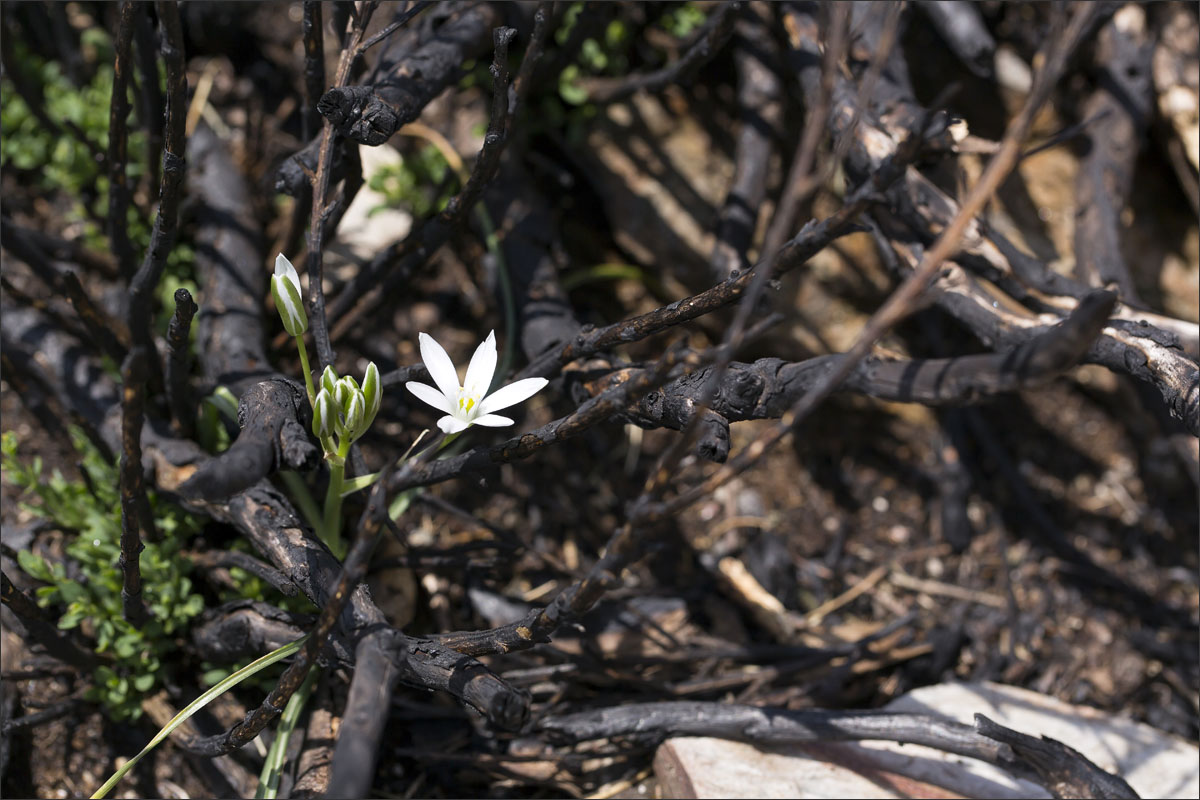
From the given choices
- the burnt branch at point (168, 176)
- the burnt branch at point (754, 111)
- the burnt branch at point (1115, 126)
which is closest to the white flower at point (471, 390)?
the burnt branch at point (168, 176)

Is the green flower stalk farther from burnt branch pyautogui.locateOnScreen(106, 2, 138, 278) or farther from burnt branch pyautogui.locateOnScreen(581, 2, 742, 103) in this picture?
burnt branch pyautogui.locateOnScreen(581, 2, 742, 103)

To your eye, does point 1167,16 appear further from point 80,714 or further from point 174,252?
point 80,714

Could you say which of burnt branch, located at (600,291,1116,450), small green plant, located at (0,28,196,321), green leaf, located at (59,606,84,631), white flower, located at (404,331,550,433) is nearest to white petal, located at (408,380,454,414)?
white flower, located at (404,331,550,433)

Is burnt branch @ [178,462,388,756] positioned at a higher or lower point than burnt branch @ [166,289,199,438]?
lower

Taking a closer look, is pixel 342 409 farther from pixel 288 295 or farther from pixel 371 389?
pixel 288 295

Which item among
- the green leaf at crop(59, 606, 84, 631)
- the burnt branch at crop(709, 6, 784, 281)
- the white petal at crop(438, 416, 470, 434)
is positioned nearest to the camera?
the white petal at crop(438, 416, 470, 434)

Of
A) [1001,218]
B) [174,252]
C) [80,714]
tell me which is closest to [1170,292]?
[1001,218]

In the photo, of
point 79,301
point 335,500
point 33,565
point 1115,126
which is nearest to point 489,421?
Answer: point 335,500
